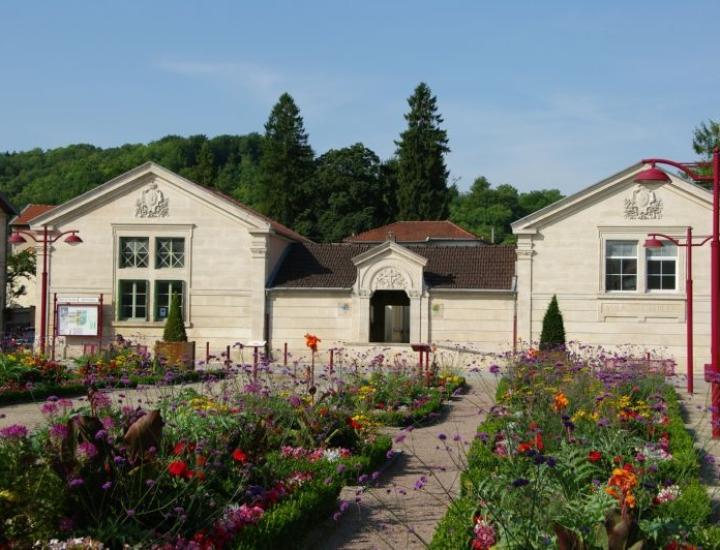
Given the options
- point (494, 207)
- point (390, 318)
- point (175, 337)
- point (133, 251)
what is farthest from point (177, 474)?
point (494, 207)

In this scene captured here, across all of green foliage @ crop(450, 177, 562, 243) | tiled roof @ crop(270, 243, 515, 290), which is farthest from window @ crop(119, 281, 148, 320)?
green foliage @ crop(450, 177, 562, 243)

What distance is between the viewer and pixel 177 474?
673 centimetres

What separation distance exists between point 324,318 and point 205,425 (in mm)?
22144

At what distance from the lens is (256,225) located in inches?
1241

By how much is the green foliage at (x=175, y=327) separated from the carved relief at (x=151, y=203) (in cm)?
448

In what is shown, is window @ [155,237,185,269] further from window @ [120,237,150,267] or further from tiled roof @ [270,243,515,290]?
tiled roof @ [270,243,515,290]

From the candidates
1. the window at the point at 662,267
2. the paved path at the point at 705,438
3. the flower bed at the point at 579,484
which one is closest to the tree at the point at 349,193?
the window at the point at 662,267

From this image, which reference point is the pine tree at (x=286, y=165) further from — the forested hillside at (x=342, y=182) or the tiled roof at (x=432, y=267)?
the tiled roof at (x=432, y=267)

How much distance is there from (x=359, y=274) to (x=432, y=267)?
2.85 metres

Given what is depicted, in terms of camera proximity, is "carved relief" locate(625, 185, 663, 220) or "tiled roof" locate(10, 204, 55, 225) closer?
"carved relief" locate(625, 185, 663, 220)

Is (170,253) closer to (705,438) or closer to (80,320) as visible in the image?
(80,320)

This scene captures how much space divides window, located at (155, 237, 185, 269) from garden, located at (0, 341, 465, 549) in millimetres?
21169

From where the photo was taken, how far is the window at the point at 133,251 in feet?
106

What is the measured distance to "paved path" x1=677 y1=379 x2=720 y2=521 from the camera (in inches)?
392
